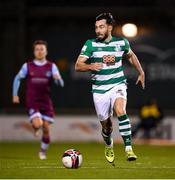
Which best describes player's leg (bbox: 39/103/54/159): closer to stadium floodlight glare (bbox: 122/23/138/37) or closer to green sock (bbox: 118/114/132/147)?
green sock (bbox: 118/114/132/147)

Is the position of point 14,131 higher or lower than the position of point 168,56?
lower

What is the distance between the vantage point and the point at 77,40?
30.7m

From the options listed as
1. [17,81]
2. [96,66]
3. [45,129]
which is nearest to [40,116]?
[45,129]

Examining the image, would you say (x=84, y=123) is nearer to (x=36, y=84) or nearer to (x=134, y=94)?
(x=134, y=94)

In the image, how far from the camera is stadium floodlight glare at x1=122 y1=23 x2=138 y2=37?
30.2m

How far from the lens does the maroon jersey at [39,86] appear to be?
16.7 meters

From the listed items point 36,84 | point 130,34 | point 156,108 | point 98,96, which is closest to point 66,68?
point 130,34

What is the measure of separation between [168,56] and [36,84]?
14435mm

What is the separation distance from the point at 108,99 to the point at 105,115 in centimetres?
33

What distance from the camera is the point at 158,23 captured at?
32.7 meters

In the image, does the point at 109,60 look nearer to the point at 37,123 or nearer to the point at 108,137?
the point at 108,137

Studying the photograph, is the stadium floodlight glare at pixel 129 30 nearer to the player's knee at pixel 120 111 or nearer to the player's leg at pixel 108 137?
the player's leg at pixel 108 137

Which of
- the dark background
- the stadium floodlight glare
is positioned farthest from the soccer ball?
the stadium floodlight glare

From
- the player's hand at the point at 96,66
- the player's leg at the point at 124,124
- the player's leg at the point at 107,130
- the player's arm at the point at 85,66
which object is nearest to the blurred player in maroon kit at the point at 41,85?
the player's leg at the point at 107,130
